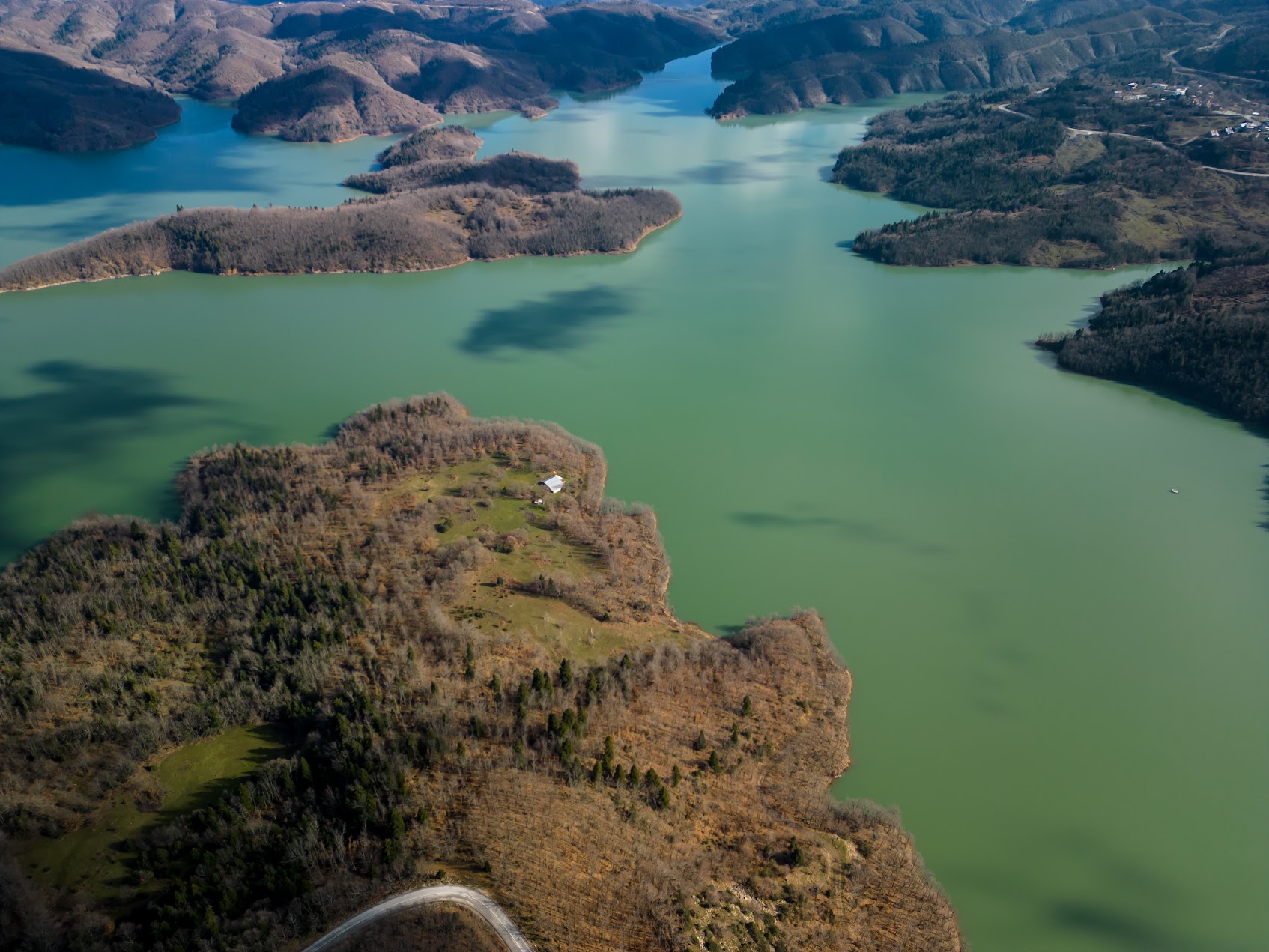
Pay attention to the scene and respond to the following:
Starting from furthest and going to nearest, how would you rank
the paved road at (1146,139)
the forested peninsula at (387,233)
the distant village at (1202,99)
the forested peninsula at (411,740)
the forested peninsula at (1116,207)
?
the distant village at (1202,99) → the paved road at (1146,139) → the forested peninsula at (387,233) → the forested peninsula at (1116,207) → the forested peninsula at (411,740)

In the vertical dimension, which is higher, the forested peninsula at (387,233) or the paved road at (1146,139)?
the paved road at (1146,139)

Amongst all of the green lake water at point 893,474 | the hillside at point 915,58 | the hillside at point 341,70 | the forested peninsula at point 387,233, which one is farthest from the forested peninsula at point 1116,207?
the hillside at point 341,70

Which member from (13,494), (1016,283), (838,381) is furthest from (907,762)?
(1016,283)

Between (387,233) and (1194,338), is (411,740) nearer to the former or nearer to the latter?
(1194,338)

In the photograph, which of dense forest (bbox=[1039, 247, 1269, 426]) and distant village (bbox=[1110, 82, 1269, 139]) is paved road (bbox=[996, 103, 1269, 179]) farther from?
dense forest (bbox=[1039, 247, 1269, 426])

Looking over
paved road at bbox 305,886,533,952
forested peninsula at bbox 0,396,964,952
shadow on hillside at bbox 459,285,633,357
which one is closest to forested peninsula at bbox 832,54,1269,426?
shadow on hillside at bbox 459,285,633,357

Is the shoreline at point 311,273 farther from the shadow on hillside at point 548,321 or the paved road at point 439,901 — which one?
the paved road at point 439,901

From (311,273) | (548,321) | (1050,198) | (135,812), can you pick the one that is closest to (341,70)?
(311,273)
